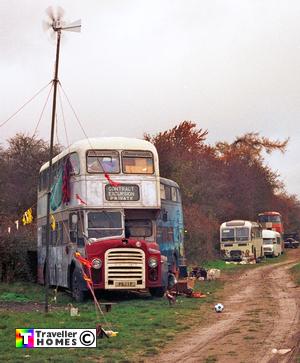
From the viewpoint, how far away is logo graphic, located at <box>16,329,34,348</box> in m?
11.7

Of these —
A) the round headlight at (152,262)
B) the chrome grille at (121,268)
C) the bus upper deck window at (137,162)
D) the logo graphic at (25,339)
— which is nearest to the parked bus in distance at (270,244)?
the bus upper deck window at (137,162)

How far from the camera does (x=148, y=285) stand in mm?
19672

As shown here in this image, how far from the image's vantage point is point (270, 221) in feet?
228

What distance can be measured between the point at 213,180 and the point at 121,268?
1627 inches

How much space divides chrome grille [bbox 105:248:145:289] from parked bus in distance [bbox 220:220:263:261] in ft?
99.6

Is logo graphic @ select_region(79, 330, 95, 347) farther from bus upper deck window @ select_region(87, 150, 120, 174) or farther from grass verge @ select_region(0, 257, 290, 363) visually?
bus upper deck window @ select_region(87, 150, 120, 174)

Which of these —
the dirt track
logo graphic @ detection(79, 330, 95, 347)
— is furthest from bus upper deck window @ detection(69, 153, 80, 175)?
logo graphic @ detection(79, 330, 95, 347)

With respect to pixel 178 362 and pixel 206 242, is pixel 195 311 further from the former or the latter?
pixel 206 242

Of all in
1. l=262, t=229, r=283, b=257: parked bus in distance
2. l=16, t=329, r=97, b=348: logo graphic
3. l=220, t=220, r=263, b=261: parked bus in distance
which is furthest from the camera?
l=262, t=229, r=283, b=257: parked bus in distance

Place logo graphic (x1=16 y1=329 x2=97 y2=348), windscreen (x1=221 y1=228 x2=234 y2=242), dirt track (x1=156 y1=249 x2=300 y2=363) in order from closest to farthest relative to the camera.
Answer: dirt track (x1=156 y1=249 x2=300 y2=363), logo graphic (x1=16 y1=329 x2=97 y2=348), windscreen (x1=221 y1=228 x2=234 y2=242)

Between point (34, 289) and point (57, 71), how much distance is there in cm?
1042

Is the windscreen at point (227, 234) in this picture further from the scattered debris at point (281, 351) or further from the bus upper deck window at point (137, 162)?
the scattered debris at point (281, 351)

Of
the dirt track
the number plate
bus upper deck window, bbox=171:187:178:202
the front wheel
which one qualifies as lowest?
the dirt track

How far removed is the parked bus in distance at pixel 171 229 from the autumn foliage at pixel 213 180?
1268cm
